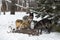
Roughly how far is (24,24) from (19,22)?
31 centimetres

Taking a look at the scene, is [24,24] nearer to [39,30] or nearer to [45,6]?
[39,30]

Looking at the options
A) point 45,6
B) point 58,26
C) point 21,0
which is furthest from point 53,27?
point 21,0

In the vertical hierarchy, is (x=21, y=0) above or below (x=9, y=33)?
below

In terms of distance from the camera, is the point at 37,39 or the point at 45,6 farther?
the point at 45,6

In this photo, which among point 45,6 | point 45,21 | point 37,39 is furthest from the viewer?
point 45,21

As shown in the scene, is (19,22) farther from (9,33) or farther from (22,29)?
(9,33)

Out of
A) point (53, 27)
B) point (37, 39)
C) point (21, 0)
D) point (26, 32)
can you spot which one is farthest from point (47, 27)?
point (21, 0)

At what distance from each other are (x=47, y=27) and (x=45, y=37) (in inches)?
57.7

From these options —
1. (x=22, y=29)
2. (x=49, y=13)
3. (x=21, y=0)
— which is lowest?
(x=21, y=0)

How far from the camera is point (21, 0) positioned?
2966 cm

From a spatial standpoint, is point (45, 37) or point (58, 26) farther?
point (58, 26)

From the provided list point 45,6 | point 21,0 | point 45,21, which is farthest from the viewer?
point 21,0

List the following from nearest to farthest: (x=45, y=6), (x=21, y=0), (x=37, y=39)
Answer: (x=37, y=39)
(x=45, y=6)
(x=21, y=0)

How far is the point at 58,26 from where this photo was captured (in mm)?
10375
